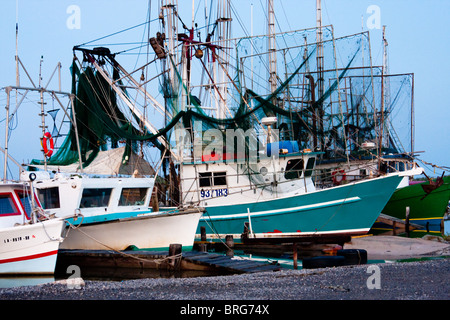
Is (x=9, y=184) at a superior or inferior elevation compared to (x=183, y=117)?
inferior

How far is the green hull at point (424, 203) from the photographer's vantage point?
73.7 ft

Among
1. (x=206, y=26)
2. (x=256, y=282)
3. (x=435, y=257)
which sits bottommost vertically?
(x=435, y=257)

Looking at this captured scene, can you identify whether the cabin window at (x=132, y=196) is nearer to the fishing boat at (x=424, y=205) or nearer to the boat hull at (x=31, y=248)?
the boat hull at (x=31, y=248)

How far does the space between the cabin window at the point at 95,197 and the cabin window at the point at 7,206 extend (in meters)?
2.23

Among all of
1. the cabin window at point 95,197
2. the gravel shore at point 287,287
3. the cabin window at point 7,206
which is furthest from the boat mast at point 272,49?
the gravel shore at point 287,287

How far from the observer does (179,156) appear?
1811 centimetres

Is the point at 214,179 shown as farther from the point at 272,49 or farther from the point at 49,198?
the point at 272,49

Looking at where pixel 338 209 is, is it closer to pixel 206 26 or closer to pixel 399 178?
pixel 399 178

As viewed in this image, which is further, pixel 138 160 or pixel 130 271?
pixel 138 160

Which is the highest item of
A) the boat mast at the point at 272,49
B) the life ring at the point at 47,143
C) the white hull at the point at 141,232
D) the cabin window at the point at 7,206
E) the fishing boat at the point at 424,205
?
the boat mast at the point at 272,49
